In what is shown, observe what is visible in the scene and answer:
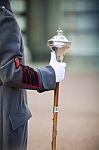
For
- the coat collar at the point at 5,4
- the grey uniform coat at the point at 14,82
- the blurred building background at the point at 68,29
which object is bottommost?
the blurred building background at the point at 68,29

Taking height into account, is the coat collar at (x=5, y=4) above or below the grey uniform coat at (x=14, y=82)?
above

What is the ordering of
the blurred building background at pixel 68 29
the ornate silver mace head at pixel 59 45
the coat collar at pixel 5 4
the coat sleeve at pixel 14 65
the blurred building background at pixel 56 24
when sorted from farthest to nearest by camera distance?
1. the blurred building background at pixel 56 24
2. the blurred building background at pixel 68 29
3. the ornate silver mace head at pixel 59 45
4. the coat collar at pixel 5 4
5. the coat sleeve at pixel 14 65

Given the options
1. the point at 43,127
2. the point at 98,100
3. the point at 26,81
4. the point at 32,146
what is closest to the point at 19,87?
the point at 26,81

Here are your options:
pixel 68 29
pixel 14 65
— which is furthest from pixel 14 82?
pixel 68 29

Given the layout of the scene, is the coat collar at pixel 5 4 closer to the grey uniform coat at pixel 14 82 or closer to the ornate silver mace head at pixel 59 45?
the grey uniform coat at pixel 14 82

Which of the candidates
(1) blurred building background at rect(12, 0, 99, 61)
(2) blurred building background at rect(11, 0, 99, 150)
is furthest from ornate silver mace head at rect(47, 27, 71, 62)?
(1) blurred building background at rect(12, 0, 99, 61)

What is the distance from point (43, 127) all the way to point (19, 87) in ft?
11.2

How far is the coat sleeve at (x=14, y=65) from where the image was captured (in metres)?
2.01

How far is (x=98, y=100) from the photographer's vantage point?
23.8 feet

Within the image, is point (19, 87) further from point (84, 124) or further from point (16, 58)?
point (84, 124)

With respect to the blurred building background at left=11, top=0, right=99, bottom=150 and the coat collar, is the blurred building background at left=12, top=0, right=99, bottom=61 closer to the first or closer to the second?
the blurred building background at left=11, top=0, right=99, bottom=150

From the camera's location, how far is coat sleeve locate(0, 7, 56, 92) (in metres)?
2.01

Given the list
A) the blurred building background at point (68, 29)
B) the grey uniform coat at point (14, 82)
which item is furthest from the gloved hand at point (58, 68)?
the blurred building background at point (68, 29)

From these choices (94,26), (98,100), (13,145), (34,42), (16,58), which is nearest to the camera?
(16,58)
